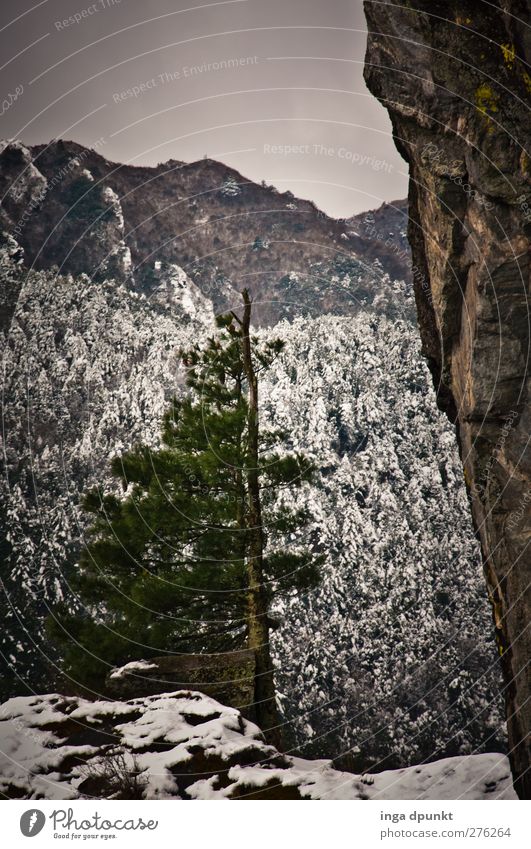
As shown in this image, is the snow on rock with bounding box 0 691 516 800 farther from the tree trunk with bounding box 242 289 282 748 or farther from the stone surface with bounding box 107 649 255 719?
the tree trunk with bounding box 242 289 282 748

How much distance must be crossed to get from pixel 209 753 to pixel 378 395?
49307 millimetres

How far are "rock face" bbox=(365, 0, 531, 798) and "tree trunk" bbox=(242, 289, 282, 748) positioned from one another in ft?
12.1

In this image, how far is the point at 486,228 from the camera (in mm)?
9617

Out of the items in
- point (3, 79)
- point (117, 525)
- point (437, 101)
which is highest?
point (3, 79)

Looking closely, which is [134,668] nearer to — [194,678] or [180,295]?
[194,678]

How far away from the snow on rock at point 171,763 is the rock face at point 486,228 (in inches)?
48.5

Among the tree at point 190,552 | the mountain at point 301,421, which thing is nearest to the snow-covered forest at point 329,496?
the mountain at point 301,421

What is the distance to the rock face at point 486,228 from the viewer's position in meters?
9.15

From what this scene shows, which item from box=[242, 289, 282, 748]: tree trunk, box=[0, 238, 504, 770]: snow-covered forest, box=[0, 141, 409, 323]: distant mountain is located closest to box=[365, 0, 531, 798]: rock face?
box=[242, 289, 282, 748]: tree trunk

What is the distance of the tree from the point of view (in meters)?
12.4

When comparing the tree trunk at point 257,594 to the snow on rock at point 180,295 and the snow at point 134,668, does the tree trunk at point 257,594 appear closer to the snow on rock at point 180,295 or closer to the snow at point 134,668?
Answer: the snow at point 134,668

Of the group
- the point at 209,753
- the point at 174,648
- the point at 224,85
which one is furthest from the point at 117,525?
the point at 224,85

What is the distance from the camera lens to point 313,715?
41.2m
